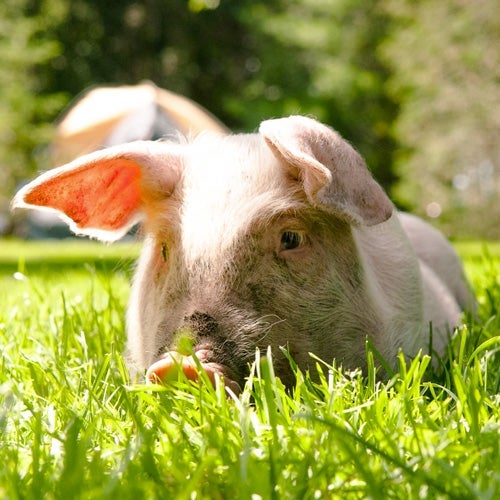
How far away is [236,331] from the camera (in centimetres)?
235

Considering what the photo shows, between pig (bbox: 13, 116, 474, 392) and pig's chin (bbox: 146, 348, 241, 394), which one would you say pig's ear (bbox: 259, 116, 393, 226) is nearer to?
pig (bbox: 13, 116, 474, 392)

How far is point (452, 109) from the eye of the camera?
907 inches

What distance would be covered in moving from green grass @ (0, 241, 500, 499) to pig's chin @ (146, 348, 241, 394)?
39 millimetres

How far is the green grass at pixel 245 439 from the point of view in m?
1.57

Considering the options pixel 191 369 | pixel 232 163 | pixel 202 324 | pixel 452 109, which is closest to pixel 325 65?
pixel 452 109

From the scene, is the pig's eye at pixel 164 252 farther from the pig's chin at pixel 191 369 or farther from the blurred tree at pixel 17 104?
the blurred tree at pixel 17 104

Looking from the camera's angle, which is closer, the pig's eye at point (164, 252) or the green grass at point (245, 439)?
the green grass at point (245, 439)

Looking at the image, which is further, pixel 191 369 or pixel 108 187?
pixel 108 187

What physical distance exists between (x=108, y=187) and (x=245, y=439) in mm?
1494

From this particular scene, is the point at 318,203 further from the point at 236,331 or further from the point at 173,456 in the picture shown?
the point at 173,456

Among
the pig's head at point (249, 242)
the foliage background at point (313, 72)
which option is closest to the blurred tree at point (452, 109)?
the foliage background at point (313, 72)

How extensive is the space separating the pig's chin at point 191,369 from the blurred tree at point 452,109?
19.6 m

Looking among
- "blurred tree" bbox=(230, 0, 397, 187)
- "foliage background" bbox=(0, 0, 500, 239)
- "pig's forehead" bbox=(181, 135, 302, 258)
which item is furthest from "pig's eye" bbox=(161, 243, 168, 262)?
"blurred tree" bbox=(230, 0, 397, 187)

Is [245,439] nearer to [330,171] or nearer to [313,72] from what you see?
[330,171]
